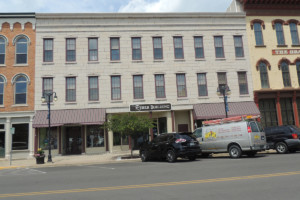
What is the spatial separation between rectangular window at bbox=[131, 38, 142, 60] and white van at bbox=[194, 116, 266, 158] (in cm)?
1027

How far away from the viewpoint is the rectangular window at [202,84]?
23.0m

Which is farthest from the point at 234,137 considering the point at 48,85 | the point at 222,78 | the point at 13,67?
the point at 13,67

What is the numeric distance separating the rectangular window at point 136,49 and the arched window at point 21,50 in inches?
373

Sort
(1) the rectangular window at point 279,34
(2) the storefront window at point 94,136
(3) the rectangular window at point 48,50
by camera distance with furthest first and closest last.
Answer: (1) the rectangular window at point 279,34
(3) the rectangular window at point 48,50
(2) the storefront window at point 94,136

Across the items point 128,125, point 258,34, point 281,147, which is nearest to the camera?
point 281,147

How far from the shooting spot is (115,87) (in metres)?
22.3

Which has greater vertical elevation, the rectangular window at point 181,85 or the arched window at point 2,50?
the arched window at point 2,50

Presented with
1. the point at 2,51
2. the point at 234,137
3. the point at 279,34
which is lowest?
the point at 234,137

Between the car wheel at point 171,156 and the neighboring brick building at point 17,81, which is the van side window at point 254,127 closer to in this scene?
the car wheel at point 171,156

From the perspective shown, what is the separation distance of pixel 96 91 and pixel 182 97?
305 inches

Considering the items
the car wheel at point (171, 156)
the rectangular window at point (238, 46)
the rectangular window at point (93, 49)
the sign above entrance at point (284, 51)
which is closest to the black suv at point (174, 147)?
the car wheel at point (171, 156)

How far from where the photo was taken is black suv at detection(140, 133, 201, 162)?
43.4 ft

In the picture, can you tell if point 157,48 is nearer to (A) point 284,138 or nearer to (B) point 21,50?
(B) point 21,50

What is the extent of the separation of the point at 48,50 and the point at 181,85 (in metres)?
12.4
